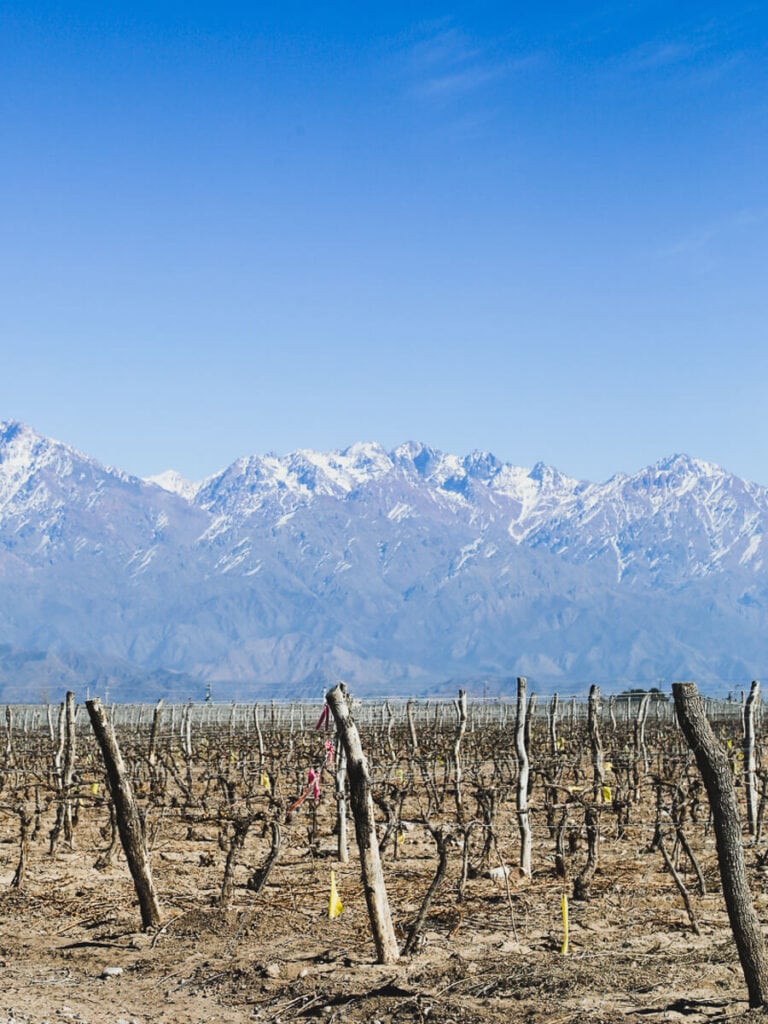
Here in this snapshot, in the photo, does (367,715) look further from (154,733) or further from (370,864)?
(370,864)

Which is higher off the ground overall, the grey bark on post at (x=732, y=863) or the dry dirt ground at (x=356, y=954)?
the grey bark on post at (x=732, y=863)

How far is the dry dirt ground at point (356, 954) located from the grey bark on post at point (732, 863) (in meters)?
0.28

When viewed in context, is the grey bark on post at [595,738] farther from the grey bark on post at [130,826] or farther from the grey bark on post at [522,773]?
the grey bark on post at [130,826]

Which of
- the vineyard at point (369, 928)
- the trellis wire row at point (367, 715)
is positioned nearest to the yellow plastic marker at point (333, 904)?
the vineyard at point (369, 928)

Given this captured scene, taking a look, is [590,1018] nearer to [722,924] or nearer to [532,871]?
[722,924]

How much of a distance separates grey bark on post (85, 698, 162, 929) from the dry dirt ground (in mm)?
221

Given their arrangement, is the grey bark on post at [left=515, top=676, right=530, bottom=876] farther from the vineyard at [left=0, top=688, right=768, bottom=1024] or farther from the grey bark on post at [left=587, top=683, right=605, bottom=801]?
the grey bark on post at [left=587, top=683, right=605, bottom=801]

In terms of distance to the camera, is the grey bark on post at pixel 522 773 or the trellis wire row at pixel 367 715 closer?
the grey bark on post at pixel 522 773

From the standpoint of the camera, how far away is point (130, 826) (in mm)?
10656

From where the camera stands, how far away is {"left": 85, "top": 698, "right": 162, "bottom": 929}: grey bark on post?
1064 centimetres

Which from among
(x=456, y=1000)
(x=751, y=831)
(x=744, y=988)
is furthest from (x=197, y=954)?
(x=751, y=831)

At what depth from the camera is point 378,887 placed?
932cm

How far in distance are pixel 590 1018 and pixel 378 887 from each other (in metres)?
2.07

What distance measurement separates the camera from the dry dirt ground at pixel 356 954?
27.3ft
